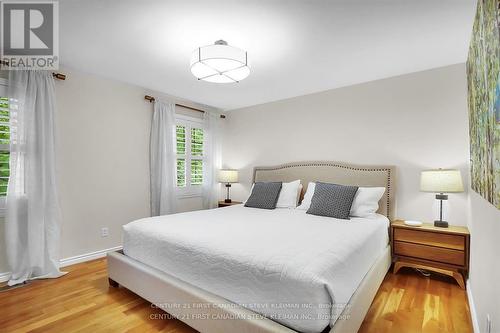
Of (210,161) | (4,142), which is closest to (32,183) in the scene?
(4,142)

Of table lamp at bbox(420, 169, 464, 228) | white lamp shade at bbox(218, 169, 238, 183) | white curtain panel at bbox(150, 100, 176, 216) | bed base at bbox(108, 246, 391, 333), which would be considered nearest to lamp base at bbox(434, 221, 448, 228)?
table lamp at bbox(420, 169, 464, 228)

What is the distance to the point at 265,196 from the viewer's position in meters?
3.45

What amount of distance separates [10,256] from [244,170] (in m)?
3.28

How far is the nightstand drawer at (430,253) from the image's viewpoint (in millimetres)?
2393

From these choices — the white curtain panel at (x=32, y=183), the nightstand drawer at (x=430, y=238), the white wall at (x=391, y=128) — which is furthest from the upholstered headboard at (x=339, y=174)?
the white curtain panel at (x=32, y=183)

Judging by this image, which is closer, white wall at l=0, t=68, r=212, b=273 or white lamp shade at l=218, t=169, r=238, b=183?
white wall at l=0, t=68, r=212, b=273

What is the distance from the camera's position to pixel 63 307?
2.06 m

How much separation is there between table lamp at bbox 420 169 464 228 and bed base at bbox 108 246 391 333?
2.94 ft

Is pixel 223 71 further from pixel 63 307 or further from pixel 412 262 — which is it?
pixel 412 262

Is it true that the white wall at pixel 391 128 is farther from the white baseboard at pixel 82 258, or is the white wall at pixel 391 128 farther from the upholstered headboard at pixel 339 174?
the white baseboard at pixel 82 258

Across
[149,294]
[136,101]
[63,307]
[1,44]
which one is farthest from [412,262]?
[1,44]

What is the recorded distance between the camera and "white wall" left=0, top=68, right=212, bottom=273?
292 centimetres

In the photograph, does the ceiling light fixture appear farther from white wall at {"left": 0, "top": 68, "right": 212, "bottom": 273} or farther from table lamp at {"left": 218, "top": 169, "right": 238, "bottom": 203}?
table lamp at {"left": 218, "top": 169, "right": 238, "bottom": 203}

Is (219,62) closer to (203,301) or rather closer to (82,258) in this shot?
(203,301)
